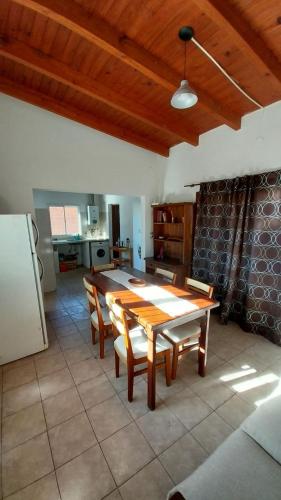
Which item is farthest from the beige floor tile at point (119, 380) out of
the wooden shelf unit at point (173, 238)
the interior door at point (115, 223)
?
the interior door at point (115, 223)

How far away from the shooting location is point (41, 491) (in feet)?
3.94

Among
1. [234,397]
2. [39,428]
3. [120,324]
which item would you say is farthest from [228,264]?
[39,428]

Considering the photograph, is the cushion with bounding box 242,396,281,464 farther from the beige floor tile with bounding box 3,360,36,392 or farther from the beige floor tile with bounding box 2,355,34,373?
the beige floor tile with bounding box 2,355,34,373

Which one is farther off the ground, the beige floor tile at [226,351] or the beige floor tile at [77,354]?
the beige floor tile at [226,351]

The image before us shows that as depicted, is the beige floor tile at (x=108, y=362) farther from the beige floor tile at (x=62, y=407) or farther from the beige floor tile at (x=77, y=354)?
the beige floor tile at (x=62, y=407)

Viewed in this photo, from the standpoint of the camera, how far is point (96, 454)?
4.53 ft

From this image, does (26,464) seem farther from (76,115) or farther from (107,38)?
(76,115)

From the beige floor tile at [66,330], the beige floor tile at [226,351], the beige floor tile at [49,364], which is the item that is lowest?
the beige floor tile at [49,364]

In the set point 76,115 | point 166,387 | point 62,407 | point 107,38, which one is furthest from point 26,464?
point 76,115

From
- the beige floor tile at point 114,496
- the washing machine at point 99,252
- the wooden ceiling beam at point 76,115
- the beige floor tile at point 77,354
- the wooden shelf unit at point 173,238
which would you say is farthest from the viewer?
the washing machine at point 99,252

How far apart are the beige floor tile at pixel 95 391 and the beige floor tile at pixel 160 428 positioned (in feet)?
1.29

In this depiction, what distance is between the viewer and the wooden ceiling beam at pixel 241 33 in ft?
4.64

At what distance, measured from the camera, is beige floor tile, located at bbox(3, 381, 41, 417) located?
173cm

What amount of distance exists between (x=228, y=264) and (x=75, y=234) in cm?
487
